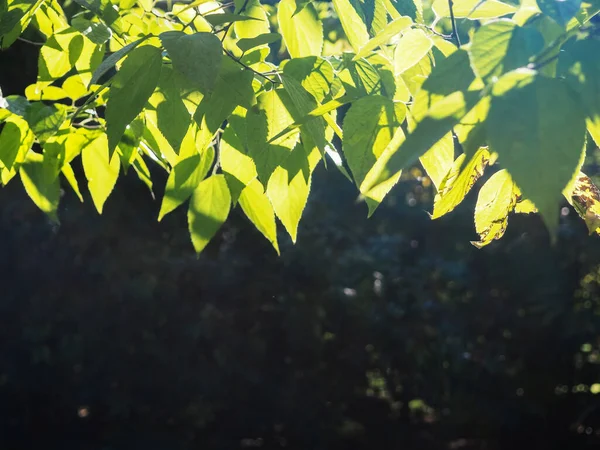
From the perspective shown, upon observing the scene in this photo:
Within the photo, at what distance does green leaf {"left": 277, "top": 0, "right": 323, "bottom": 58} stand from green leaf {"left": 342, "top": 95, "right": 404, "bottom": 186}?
→ 0.25 metres

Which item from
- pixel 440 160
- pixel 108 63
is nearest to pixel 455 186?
pixel 440 160

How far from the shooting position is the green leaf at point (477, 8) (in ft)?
2.85

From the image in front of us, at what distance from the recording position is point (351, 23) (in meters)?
1.01

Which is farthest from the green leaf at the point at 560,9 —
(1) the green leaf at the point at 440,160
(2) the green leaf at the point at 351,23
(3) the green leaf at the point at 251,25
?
(3) the green leaf at the point at 251,25

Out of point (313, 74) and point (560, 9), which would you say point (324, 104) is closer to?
point (313, 74)

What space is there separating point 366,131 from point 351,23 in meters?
0.27

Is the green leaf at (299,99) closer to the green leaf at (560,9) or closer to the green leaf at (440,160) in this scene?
the green leaf at (440,160)

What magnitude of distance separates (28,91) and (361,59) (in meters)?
0.72

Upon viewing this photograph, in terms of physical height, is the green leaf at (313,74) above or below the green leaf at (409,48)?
below

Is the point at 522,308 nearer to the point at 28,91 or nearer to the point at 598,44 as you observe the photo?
the point at 28,91

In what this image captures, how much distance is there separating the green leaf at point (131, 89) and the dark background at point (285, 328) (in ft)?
11.1

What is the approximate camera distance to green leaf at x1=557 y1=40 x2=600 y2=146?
550mm

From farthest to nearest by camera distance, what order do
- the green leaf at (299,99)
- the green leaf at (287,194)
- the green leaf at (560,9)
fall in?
the green leaf at (287,194)
the green leaf at (299,99)
the green leaf at (560,9)

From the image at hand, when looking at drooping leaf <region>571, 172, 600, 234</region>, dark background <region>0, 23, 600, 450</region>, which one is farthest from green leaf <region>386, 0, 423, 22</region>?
dark background <region>0, 23, 600, 450</region>
